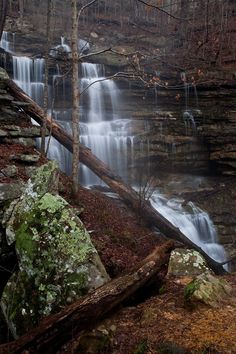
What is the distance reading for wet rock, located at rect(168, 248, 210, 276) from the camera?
5631mm

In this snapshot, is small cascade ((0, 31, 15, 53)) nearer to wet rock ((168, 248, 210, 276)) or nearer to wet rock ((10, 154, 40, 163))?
wet rock ((10, 154, 40, 163))

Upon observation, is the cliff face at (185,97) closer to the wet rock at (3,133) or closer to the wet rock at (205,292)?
the wet rock at (3,133)

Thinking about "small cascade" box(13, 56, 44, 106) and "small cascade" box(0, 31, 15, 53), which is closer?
"small cascade" box(13, 56, 44, 106)

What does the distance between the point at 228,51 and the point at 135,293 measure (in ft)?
62.6

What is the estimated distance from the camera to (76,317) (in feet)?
12.2

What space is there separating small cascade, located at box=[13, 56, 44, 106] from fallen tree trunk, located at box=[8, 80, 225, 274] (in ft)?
19.0

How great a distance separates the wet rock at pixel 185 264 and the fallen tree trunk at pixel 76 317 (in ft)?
4.48

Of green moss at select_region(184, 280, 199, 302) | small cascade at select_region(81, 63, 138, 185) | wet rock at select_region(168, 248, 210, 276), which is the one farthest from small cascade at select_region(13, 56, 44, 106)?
green moss at select_region(184, 280, 199, 302)

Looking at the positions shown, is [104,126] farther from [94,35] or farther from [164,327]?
[94,35]

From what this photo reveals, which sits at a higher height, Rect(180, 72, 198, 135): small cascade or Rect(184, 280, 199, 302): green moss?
Rect(180, 72, 198, 135): small cascade

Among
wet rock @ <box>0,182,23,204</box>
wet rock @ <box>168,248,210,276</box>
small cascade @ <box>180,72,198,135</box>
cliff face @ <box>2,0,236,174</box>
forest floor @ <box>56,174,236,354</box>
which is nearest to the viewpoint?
forest floor @ <box>56,174,236,354</box>

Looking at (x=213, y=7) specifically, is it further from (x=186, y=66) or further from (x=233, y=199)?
(x=233, y=199)

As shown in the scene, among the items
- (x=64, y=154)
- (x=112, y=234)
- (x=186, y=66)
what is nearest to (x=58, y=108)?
(x=64, y=154)

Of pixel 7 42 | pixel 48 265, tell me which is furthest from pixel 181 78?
pixel 48 265
